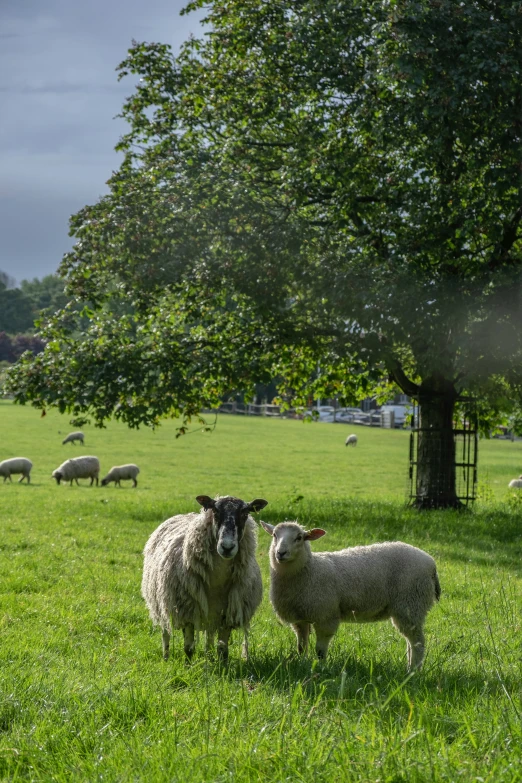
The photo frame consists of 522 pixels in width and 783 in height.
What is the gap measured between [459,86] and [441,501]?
7.80 m

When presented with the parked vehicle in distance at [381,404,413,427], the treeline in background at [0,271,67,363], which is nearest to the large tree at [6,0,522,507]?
the parked vehicle in distance at [381,404,413,427]

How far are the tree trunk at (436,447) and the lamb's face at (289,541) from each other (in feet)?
34.2

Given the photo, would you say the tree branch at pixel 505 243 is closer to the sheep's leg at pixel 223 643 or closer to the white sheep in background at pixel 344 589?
the white sheep in background at pixel 344 589

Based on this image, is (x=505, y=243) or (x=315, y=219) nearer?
(x=505, y=243)

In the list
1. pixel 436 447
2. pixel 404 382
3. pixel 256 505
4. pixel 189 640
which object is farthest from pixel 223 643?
pixel 404 382

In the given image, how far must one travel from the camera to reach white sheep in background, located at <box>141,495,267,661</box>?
6477mm

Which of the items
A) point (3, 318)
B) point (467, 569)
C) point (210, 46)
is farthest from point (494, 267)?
point (3, 318)

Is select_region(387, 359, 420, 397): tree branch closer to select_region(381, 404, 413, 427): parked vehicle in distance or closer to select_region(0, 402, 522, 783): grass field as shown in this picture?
select_region(0, 402, 522, 783): grass field

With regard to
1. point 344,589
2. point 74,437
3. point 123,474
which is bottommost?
point 123,474

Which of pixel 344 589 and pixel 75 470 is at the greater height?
pixel 344 589

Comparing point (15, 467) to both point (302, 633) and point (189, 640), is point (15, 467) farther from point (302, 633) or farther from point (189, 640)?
point (189, 640)

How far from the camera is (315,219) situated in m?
16.8

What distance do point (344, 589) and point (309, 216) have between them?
10658mm

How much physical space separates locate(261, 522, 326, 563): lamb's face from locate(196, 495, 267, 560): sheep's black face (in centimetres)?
30
